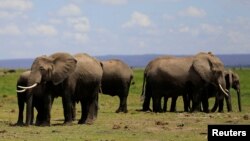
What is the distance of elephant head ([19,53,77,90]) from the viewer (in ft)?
83.2

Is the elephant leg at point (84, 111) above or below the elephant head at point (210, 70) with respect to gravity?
below

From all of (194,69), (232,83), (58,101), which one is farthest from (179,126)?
(58,101)

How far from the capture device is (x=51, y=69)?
84.7 ft

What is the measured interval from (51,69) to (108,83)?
1297 centimetres

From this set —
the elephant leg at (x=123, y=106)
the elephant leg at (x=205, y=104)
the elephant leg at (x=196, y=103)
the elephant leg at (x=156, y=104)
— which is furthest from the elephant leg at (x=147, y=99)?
the elephant leg at (x=205, y=104)

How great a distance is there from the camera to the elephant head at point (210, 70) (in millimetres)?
34906

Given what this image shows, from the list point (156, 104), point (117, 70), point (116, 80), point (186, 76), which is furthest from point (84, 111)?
point (117, 70)

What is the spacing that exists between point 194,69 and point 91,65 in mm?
9836

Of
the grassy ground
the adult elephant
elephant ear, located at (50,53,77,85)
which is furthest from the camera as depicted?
elephant ear, located at (50,53,77,85)

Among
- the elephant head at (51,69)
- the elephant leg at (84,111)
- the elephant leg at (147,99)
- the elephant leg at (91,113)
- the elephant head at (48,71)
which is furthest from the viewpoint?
the elephant leg at (147,99)

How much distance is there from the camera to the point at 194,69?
115 feet

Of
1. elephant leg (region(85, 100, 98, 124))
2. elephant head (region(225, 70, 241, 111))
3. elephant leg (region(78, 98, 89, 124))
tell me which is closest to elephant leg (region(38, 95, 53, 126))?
elephant leg (region(78, 98, 89, 124))

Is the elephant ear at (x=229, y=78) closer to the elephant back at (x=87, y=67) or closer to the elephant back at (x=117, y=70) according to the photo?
the elephant back at (x=117, y=70)

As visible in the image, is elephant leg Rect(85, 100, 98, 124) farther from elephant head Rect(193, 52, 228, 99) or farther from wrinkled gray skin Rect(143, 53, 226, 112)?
elephant head Rect(193, 52, 228, 99)
